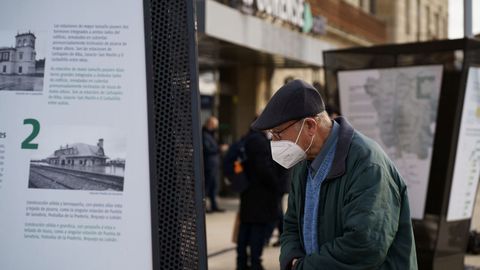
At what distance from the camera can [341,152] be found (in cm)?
310

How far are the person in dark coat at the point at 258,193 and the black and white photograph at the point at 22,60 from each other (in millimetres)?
5420

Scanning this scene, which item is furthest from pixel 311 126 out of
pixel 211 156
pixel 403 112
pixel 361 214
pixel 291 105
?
pixel 211 156

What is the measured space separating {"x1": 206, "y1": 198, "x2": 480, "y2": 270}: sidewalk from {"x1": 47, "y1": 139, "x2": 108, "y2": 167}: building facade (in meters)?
6.36

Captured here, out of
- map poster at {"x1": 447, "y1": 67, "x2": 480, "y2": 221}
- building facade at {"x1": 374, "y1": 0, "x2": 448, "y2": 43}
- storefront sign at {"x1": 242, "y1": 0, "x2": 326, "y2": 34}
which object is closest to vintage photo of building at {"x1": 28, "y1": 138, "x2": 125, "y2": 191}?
map poster at {"x1": 447, "y1": 67, "x2": 480, "y2": 221}

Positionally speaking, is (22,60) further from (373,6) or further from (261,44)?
(373,6)

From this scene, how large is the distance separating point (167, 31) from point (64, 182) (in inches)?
28.9

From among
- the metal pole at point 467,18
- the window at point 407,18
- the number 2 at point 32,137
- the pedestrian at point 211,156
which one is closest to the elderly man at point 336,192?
the number 2 at point 32,137

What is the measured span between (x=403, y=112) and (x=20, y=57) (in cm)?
554

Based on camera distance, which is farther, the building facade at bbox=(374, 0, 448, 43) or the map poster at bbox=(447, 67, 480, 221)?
the building facade at bbox=(374, 0, 448, 43)

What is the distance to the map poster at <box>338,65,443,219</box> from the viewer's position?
827 cm

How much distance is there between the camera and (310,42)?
18.9 meters

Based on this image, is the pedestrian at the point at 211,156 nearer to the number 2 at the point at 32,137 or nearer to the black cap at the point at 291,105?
the number 2 at the point at 32,137

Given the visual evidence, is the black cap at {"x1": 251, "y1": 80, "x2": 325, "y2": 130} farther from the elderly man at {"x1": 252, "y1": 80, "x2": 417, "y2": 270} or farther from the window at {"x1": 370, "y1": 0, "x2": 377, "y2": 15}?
the window at {"x1": 370, "y1": 0, "x2": 377, "y2": 15}

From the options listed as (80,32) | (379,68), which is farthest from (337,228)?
Result: (379,68)
